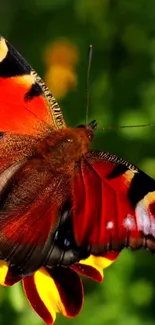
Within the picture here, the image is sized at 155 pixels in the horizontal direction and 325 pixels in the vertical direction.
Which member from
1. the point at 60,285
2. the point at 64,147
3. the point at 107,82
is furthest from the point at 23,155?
the point at 107,82

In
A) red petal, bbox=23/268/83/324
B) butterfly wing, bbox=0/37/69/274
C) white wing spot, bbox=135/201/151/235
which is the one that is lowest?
red petal, bbox=23/268/83/324

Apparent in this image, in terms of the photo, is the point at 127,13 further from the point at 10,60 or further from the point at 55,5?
the point at 10,60

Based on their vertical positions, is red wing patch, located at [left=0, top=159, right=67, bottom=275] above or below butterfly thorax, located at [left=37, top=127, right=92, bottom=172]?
below

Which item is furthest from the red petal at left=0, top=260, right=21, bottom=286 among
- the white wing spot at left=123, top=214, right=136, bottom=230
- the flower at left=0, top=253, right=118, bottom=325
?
the white wing spot at left=123, top=214, right=136, bottom=230

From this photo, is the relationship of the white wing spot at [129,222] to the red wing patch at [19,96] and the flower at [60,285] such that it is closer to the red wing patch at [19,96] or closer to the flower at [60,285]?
the flower at [60,285]

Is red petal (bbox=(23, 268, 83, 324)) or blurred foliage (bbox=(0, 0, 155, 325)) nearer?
red petal (bbox=(23, 268, 83, 324))

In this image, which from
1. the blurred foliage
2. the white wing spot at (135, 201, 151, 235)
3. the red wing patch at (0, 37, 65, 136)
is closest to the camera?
the white wing spot at (135, 201, 151, 235)

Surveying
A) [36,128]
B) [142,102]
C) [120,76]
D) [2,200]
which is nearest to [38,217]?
[2,200]

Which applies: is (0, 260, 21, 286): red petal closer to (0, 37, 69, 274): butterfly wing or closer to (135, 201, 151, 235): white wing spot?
(0, 37, 69, 274): butterfly wing
